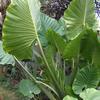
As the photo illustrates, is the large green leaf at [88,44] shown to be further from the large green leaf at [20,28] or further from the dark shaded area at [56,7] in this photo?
the dark shaded area at [56,7]

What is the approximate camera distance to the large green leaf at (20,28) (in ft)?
13.0

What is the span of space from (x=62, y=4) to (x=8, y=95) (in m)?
1.54

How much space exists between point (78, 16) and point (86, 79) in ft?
2.36

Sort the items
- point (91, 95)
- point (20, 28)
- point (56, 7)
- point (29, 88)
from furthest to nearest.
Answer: point (56, 7) → point (29, 88) → point (20, 28) → point (91, 95)

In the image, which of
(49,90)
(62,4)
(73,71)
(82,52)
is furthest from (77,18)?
(62,4)

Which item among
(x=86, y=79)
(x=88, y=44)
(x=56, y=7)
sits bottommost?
(x=86, y=79)

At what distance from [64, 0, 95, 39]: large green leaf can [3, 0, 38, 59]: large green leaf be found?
0.40 m

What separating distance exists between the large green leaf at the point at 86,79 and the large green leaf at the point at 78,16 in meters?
0.42

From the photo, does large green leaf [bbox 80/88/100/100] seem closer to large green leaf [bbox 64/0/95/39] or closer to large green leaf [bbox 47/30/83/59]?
large green leaf [bbox 47/30/83/59]

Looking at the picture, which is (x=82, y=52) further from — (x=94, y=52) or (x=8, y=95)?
(x=8, y=95)

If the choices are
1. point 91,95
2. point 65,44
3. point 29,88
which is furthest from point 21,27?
point 91,95

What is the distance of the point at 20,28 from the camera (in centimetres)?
404

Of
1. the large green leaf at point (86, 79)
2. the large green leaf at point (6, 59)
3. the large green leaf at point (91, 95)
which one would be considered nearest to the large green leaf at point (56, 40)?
the large green leaf at point (86, 79)

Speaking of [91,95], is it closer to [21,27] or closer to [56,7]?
[21,27]
